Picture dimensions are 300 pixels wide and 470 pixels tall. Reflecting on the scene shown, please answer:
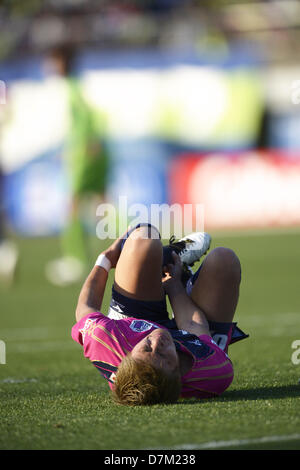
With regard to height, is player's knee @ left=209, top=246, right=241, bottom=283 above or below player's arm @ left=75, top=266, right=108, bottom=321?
above

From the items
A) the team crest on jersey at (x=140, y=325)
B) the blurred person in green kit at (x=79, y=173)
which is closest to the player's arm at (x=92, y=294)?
the team crest on jersey at (x=140, y=325)

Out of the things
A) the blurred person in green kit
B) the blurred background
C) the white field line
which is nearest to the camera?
the white field line

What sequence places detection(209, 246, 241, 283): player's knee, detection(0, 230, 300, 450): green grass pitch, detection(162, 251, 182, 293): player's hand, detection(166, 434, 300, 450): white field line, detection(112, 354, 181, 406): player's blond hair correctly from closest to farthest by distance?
1. detection(166, 434, 300, 450): white field line
2. detection(0, 230, 300, 450): green grass pitch
3. detection(112, 354, 181, 406): player's blond hair
4. detection(209, 246, 241, 283): player's knee
5. detection(162, 251, 182, 293): player's hand

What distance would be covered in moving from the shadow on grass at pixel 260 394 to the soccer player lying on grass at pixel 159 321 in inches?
2.5

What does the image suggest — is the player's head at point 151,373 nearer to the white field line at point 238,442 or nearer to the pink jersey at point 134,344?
the pink jersey at point 134,344

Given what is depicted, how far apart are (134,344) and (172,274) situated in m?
0.59

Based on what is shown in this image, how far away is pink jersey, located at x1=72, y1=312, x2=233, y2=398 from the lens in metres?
4.10

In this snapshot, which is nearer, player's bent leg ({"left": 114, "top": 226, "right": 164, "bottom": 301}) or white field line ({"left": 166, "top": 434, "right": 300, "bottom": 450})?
white field line ({"left": 166, "top": 434, "right": 300, "bottom": 450})

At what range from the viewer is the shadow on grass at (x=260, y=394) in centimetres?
429

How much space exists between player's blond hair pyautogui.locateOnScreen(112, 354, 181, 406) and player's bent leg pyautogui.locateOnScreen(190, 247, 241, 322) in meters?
0.59

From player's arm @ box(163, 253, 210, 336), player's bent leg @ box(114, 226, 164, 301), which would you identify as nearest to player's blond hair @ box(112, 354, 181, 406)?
player's arm @ box(163, 253, 210, 336)

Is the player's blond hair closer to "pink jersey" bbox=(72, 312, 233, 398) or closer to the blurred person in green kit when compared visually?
"pink jersey" bbox=(72, 312, 233, 398)

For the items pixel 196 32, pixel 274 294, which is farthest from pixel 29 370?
pixel 196 32
